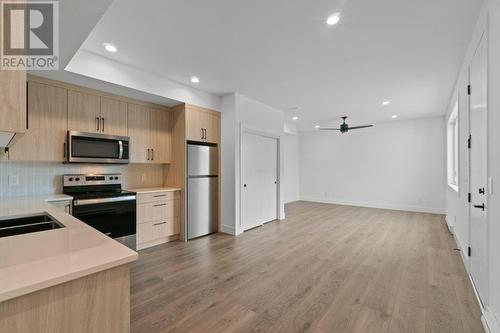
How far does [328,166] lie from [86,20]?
24.8 ft

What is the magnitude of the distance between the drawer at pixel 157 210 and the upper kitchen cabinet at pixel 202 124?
3.93 feet

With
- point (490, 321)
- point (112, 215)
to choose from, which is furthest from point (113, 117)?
point (490, 321)

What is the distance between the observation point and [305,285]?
249cm

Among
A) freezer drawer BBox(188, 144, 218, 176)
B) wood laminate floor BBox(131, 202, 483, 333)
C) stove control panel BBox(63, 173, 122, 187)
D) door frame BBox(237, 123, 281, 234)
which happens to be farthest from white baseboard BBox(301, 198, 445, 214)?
stove control panel BBox(63, 173, 122, 187)

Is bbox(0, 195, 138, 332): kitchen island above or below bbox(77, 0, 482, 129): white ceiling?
below

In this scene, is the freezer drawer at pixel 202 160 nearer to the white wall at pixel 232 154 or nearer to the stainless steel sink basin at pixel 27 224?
the white wall at pixel 232 154

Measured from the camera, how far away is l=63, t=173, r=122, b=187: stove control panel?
317 centimetres

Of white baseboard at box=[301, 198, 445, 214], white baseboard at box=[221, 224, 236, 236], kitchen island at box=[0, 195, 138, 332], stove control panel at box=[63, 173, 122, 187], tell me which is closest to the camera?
kitchen island at box=[0, 195, 138, 332]

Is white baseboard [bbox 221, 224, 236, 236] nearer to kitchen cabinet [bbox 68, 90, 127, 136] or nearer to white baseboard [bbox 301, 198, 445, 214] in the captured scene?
kitchen cabinet [bbox 68, 90, 127, 136]

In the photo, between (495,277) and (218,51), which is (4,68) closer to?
(218,51)

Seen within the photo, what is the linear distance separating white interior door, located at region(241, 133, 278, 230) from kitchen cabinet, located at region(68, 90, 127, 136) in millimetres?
2183

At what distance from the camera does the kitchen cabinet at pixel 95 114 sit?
314 cm

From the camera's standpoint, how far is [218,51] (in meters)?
2.80

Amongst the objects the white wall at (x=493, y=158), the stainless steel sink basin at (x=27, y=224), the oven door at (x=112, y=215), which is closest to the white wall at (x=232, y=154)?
the oven door at (x=112, y=215)
